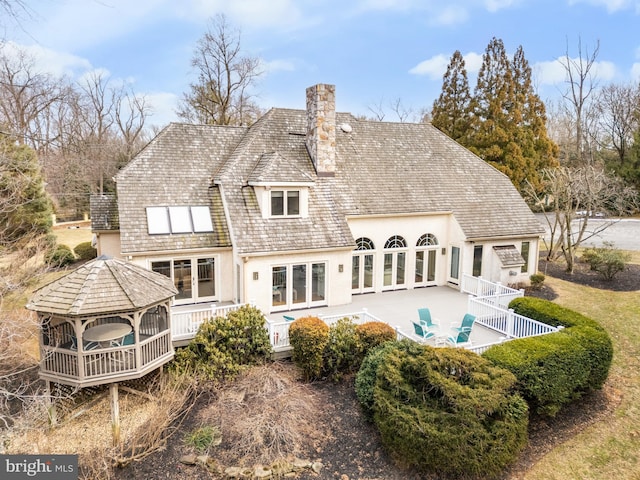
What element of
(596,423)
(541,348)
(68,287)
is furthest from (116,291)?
(596,423)

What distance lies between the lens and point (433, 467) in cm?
944

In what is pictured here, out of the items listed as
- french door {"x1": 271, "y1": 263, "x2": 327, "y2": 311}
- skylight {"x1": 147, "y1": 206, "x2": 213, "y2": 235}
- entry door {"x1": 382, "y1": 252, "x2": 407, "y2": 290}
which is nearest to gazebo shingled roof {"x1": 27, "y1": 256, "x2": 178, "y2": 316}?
skylight {"x1": 147, "y1": 206, "x2": 213, "y2": 235}

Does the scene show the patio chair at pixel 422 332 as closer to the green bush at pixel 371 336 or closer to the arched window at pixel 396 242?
the green bush at pixel 371 336

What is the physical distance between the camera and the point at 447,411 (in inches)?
382

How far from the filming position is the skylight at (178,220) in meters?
16.3

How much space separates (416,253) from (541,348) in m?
9.20

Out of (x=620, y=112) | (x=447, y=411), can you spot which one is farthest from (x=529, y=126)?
(x=447, y=411)

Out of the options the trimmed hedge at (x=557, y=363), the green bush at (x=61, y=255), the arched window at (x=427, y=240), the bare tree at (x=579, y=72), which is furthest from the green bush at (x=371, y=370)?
the bare tree at (x=579, y=72)

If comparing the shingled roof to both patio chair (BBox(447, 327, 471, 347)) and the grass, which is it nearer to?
patio chair (BBox(447, 327, 471, 347))

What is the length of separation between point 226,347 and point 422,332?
6183mm

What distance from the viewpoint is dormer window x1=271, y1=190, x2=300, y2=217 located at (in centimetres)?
1716

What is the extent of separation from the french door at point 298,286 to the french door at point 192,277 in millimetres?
2612

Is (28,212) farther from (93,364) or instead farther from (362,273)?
(362,273)

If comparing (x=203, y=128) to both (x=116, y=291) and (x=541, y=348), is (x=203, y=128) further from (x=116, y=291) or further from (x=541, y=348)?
(x=541, y=348)
